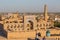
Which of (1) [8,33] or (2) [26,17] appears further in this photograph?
(2) [26,17]

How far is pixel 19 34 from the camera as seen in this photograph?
583 inches

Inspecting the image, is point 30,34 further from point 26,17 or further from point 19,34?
point 26,17

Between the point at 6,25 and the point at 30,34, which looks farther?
the point at 6,25

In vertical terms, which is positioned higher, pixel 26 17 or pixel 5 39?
pixel 26 17

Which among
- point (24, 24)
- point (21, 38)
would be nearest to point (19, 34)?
point (21, 38)

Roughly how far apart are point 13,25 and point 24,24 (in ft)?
5.50

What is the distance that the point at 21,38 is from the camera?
1475cm

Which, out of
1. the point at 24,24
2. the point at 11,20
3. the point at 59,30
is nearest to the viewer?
the point at 59,30

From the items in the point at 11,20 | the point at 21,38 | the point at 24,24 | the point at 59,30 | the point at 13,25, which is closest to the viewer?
the point at 21,38

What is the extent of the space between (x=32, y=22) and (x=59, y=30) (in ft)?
8.63

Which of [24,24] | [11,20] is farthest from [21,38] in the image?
[11,20]

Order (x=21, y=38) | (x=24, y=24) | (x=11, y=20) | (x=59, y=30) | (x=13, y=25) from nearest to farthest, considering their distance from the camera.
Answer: (x=21, y=38), (x=59, y=30), (x=24, y=24), (x=13, y=25), (x=11, y=20)

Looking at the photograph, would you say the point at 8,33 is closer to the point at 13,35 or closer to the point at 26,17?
the point at 13,35

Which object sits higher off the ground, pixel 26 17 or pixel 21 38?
pixel 26 17
